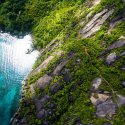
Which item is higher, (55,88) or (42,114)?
(55,88)

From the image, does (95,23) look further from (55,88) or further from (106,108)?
(106,108)

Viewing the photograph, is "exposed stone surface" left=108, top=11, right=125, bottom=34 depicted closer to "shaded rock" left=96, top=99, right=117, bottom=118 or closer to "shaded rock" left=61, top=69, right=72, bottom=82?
"shaded rock" left=61, top=69, right=72, bottom=82

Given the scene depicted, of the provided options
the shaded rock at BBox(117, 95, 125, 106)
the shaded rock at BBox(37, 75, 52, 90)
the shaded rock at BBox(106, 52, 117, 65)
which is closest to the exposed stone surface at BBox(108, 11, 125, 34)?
the shaded rock at BBox(106, 52, 117, 65)

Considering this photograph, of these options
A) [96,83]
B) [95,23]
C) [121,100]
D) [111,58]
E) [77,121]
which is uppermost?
[95,23]

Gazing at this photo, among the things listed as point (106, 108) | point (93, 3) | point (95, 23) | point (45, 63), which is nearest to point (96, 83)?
point (106, 108)

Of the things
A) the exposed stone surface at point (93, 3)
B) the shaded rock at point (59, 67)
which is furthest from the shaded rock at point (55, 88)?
the exposed stone surface at point (93, 3)

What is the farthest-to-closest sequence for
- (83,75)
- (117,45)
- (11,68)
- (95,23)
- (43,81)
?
(11,68)
(95,23)
(43,81)
(117,45)
(83,75)

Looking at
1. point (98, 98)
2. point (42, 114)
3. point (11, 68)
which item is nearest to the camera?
point (98, 98)

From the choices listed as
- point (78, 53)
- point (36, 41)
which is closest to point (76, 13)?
point (36, 41)
